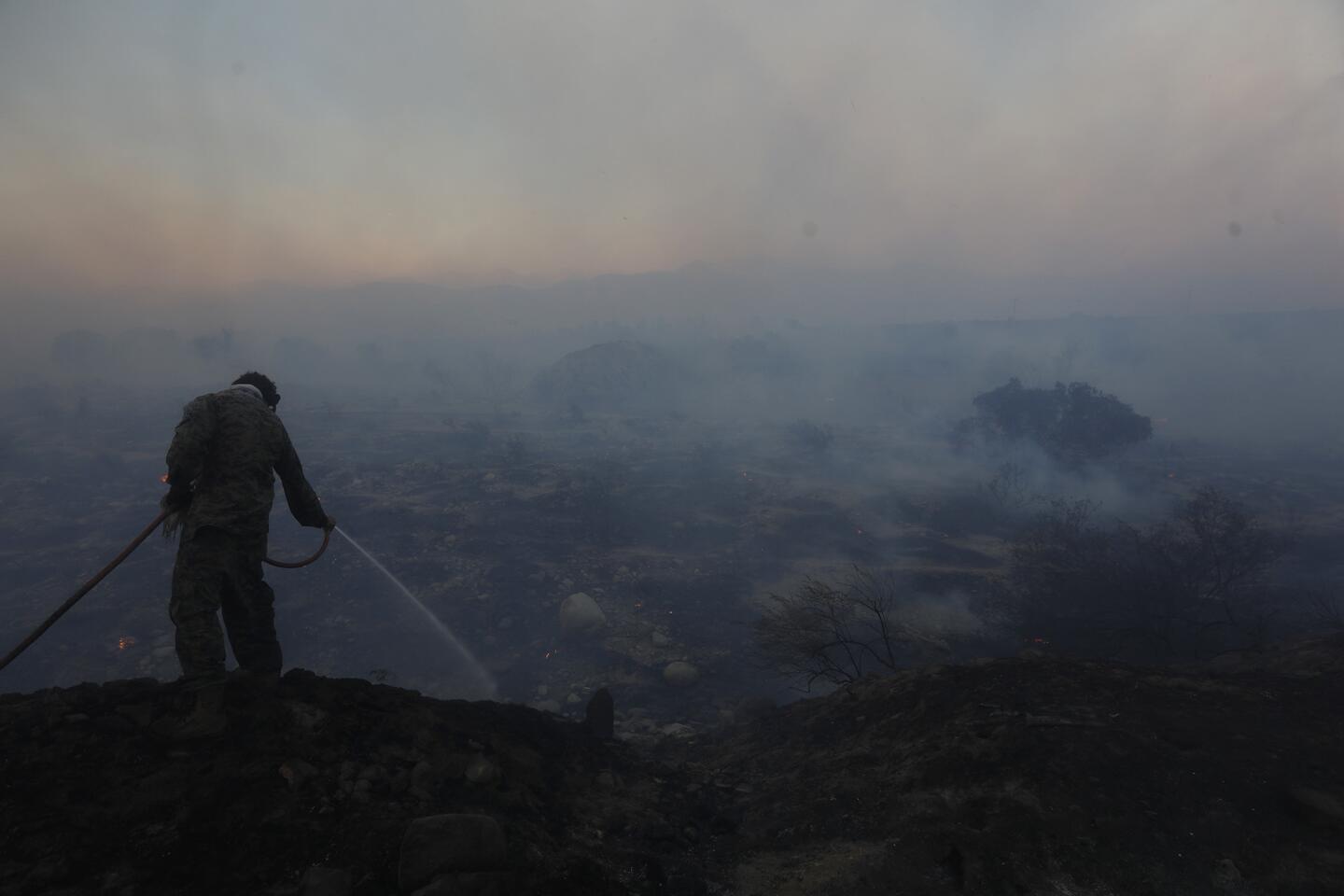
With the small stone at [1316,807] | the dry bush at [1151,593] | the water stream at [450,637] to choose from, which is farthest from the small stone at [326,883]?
the dry bush at [1151,593]

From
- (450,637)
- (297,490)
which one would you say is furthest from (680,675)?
(297,490)

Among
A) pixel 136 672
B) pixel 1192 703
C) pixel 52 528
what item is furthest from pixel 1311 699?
pixel 52 528

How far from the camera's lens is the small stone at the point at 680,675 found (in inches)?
389

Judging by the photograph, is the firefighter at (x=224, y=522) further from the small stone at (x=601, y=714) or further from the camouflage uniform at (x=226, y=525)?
the small stone at (x=601, y=714)

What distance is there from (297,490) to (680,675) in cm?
745

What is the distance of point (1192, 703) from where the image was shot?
4367 mm

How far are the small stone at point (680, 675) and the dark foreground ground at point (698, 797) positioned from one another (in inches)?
193

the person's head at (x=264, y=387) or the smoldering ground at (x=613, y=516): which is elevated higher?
the person's head at (x=264, y=387)

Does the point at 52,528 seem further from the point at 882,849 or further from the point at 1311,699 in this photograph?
the point at 1311,699

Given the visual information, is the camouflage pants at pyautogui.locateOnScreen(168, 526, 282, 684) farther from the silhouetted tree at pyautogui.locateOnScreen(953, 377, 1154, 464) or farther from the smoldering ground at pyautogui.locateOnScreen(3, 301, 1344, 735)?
the silhouetted tree at pyautogui.locateOnScreen(953, 377, 1154, 464)

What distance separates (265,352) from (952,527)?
10280 cm

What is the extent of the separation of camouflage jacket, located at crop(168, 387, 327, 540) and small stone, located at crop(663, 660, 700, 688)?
24.1ft

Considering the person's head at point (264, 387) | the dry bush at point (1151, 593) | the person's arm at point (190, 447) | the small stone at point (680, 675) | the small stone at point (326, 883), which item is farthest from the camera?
the small stone at point (680, 675)

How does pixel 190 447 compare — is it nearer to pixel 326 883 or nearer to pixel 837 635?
A: pixel 326 883
